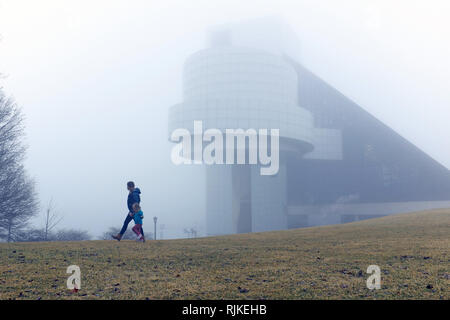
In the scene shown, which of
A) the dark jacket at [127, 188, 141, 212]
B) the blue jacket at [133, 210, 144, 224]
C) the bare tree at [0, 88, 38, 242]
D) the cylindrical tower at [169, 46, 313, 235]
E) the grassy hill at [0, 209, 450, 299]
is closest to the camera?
the grassy hill at [0, 209, 450, 299]

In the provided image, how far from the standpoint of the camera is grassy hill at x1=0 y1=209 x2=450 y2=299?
6.88 meters

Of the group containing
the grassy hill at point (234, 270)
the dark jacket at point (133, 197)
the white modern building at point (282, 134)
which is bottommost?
the grassy hill at point (234, 270)

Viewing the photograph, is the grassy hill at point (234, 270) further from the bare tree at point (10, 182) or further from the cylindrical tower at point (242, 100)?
the cylindrical tower at point (242, 100)

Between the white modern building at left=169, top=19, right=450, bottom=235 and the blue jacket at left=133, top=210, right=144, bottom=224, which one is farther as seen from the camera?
the white modern building at left=169, top=19, right=450, bottom=235

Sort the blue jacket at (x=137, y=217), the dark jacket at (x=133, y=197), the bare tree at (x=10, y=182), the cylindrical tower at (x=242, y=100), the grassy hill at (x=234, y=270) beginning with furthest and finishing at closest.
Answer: the cylindrical tower at (x=242, y=100)
the bare tree at (x=10, y=182)
the blue jacket at (x=137, y=217)
the dark jacket at (x=133, y=197)
the grassy hill at (x=234, y=270)

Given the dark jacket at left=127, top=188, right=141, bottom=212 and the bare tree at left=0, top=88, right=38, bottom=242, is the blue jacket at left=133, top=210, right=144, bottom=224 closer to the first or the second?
the dark jacket at left=127, top=188, right=141, bottom=212

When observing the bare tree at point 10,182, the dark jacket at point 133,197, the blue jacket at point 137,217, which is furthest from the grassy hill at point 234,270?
the bare tree at point 10,182

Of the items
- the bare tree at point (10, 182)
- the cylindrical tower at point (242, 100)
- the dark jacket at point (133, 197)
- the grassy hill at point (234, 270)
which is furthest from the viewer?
the cylindrical tower at point (242, 100)

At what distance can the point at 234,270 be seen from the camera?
8.82m

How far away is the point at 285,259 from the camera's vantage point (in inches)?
402

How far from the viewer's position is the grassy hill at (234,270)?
6883mm

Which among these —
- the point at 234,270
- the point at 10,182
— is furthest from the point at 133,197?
the point at 10,182

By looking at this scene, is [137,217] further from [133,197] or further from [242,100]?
[242,100]

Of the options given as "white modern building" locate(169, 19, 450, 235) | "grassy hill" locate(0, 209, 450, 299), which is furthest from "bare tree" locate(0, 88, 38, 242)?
"white modern building" locate(169, 19, 450, 235)
